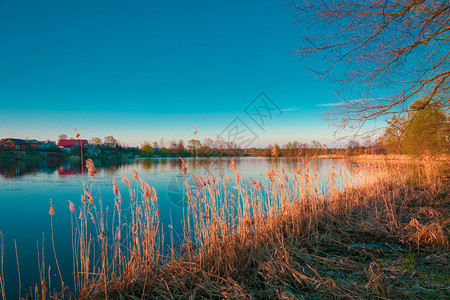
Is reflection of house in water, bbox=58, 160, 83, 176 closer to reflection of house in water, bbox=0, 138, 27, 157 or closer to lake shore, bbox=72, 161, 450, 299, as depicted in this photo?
lake shore, bbox=72, 161, 450, 299

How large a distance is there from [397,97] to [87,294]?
594cm

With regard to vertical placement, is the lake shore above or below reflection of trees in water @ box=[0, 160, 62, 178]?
below

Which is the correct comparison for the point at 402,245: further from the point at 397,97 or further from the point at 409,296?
the point at 397,97

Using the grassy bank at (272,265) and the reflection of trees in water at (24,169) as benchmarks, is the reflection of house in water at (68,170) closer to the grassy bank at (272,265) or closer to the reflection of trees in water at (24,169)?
the reflection of trees in water at (24,169)

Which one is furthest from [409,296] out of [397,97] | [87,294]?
[397,97]

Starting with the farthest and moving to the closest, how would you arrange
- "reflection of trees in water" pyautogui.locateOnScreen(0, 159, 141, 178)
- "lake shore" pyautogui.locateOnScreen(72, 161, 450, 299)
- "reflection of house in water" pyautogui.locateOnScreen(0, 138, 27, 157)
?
"reflection of house in water" pyautogui.locateOnScreen(0, 138, 27, 157), "reflection of trees in water" pyautogui.locateOnScreen(0, 159, 141, 178), "lake shore" pyautogui.locateOnScreen(72, 161, 450, 299)

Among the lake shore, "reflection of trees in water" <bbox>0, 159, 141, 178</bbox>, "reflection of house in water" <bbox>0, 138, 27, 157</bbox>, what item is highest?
"reflection of house in water" <bbox>0, 138, 27, 157</bbox>

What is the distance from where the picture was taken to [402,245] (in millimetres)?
3889

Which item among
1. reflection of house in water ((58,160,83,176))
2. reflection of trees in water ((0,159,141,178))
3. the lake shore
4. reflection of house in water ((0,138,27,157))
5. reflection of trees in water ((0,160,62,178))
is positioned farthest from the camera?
reflection of house in water ((0,138,27,157))

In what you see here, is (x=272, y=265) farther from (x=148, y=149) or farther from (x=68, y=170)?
(x=148, y=149)

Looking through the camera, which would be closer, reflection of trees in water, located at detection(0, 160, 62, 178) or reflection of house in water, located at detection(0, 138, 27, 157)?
reflection of trees in water, located at detection(0, 160, 62, 178)

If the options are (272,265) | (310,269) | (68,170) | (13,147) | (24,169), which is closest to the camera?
(272,265)

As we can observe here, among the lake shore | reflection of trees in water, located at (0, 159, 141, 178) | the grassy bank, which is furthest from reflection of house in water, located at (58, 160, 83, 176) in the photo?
the lake shore

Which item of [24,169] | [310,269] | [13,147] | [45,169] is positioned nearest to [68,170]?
[45,169]
